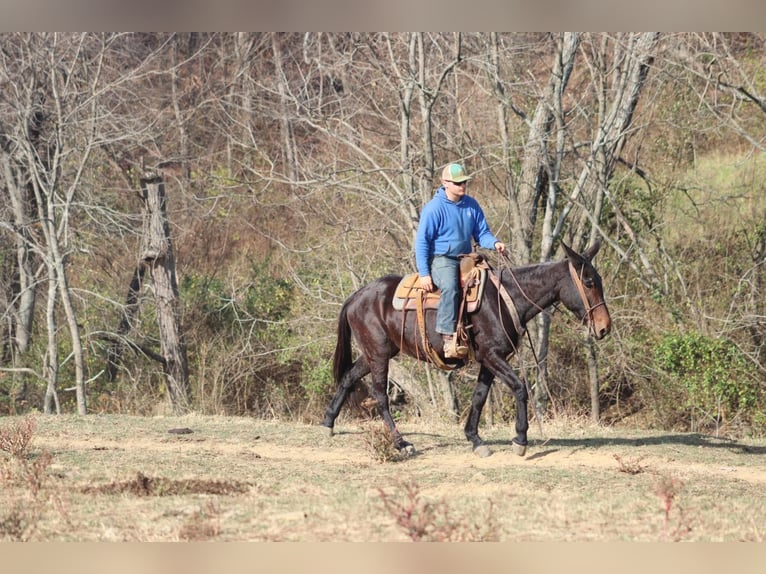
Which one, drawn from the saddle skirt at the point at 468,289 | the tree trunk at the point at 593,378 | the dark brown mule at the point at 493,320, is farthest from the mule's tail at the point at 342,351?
the tree trunk at the point at 593,378

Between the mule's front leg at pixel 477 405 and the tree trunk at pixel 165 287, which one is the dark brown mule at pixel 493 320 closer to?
the mule's front leg at pixel 477 405

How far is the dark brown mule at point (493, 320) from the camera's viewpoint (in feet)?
33.4

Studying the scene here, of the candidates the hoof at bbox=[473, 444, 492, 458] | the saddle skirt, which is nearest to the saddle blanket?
the saddle skirt

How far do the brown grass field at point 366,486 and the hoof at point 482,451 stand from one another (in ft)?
0.25

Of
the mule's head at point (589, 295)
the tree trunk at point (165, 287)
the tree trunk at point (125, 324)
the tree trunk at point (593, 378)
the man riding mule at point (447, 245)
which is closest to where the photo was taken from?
the mule's head at point (589, 295)

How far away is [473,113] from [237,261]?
26.4 feet

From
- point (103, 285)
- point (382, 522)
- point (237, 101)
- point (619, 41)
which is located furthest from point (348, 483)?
point (237, 101)

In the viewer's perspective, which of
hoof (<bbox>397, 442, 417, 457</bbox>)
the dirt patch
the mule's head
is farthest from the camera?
hoof (<bbox>397, 442, 417, 457</bbox>)

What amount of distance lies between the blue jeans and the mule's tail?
159 cm

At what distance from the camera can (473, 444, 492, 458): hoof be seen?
34.3ft

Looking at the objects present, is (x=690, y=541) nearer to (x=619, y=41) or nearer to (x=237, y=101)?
(x=619, y=41)

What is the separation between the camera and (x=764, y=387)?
56.5 feet

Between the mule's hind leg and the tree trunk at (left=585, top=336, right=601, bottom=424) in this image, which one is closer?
the mule's hind leg

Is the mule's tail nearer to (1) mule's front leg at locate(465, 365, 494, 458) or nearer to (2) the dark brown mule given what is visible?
(2) the dark brown mule
